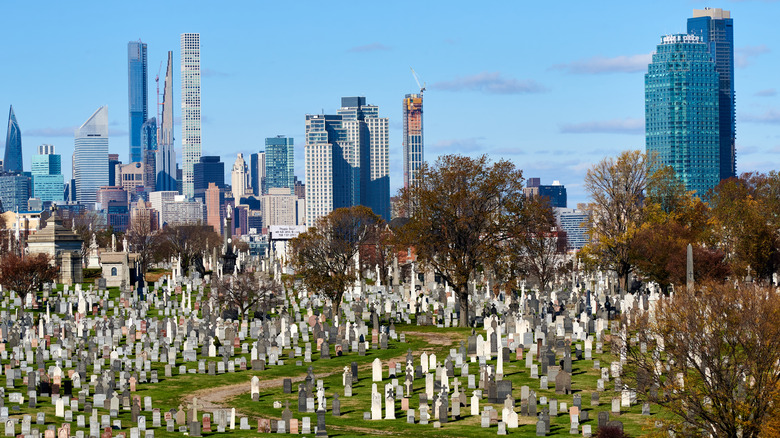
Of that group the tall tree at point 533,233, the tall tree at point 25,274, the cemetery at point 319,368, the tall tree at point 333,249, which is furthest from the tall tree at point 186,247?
the tall tree at point 533,233

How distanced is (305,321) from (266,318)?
6.83 ft

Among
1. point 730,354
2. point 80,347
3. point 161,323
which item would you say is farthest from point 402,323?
point 730,354

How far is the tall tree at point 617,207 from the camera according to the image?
2461 inches

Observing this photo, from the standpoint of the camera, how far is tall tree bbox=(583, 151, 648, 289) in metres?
62.5

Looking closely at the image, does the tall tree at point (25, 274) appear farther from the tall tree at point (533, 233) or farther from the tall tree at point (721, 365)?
the tall tree at point (721, 365)

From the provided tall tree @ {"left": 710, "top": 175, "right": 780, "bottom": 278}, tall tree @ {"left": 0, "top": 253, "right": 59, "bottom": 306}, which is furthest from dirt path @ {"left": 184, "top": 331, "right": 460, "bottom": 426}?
tall tree @ {"left": 710, "top": 175, "right": 780, "bottom": 278}

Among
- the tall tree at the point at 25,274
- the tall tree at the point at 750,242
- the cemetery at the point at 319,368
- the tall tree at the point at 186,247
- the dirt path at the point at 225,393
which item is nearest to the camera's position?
the cemetery at the point at 319,368

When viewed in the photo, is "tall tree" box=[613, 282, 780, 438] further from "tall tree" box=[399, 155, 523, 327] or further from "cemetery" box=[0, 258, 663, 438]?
"tall tree" box=[399, 155, 523, 327]

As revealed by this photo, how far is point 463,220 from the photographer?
52.0 m

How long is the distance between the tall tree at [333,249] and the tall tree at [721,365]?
97.4 feet

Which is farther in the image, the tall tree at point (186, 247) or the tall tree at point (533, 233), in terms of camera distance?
the tall tree at point (186, 247)

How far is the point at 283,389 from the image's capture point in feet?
128

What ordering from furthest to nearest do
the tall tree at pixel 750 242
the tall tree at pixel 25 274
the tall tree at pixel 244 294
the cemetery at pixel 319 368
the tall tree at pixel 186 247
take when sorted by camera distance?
the tall tree at pixel 186 247
the tall tree at pixel 750 242
the tall tree at pixel 25 274
the tall tree at pixel 244 294
the cemetery at pixel 319 368

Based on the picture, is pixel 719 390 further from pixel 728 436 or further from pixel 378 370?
pixel 378 370
